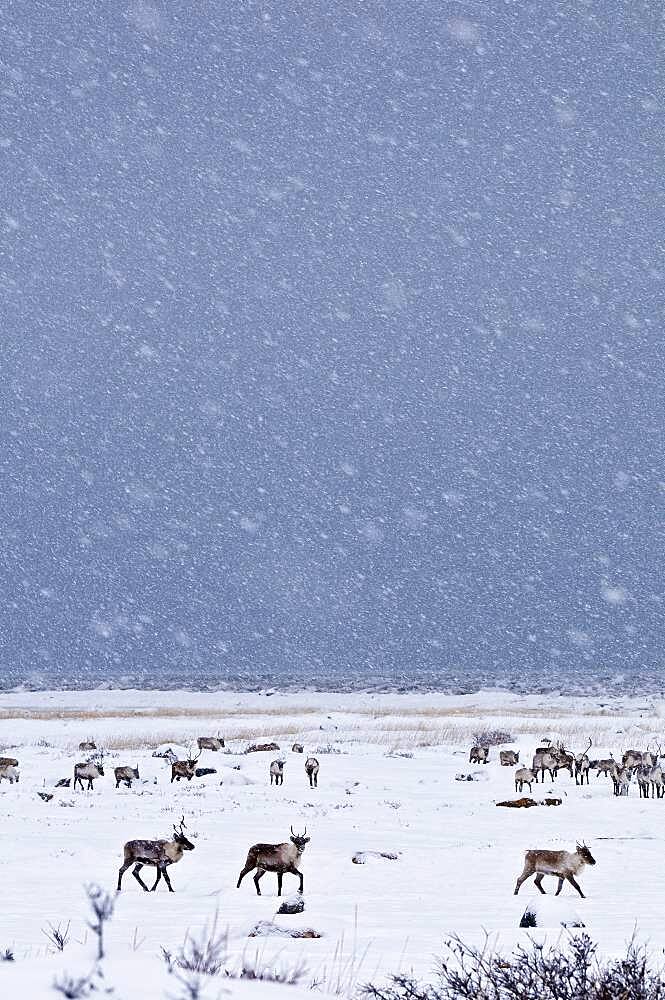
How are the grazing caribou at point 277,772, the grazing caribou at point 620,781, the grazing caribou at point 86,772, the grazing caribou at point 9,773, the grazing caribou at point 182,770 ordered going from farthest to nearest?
the grazing caribou at point 182,770 < the grazing caribou at point 9,773 < the grazing caribou at point 277,772 < the grazing caribou at point 86,772 < the grazing caribou at point 620,781

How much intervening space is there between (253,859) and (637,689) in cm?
7624

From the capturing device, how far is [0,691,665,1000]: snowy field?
938cm

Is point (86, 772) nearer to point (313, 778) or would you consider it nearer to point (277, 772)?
point (277, 772)

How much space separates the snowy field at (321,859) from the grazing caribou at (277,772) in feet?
1.41

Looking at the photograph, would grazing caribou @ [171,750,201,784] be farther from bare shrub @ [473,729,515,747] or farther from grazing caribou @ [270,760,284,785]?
bare shrub @ [473,729,515,747]

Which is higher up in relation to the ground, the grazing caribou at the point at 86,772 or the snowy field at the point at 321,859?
the grazing caribou at the point at 86,772

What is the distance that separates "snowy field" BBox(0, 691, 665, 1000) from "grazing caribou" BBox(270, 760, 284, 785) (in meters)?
0.43

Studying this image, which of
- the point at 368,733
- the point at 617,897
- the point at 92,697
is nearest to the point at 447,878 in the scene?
the point at 617,897

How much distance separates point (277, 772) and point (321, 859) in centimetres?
1049

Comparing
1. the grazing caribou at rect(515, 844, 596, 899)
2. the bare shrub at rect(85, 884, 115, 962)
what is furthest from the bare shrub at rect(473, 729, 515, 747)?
the bare shrub at rect(85, 884, 115, 962)

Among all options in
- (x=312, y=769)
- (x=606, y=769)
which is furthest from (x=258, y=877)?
(x=606, y=769)

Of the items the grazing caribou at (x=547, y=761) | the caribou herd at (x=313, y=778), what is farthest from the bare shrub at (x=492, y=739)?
the grazing caribou at (x=547, y=761)

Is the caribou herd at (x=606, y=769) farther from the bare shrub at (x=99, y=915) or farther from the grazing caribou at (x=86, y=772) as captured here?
the bare shrub at (x=99, y=915)

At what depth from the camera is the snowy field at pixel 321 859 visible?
9.38 metres
